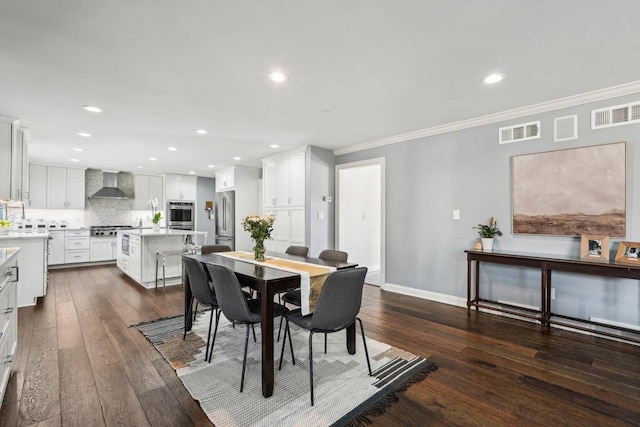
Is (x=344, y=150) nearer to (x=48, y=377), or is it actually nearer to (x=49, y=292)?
(x=48, y=377)

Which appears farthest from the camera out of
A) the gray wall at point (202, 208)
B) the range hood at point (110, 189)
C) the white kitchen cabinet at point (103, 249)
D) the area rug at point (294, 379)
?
the gray wall at point (202, 208)

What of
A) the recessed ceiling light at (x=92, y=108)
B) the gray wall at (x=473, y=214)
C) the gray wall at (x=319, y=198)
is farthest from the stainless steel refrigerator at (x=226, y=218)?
the recessed ceiling light at (x=92, y=108)

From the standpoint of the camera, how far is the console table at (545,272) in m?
2.69

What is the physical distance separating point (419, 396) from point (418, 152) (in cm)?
328

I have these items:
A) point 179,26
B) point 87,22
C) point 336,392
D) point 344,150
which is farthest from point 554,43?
point 344,150

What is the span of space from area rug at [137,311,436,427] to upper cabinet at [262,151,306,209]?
284 centimetres

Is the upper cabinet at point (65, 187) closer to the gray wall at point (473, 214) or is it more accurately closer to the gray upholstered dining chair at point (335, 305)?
the gray wall at point (473, 214)

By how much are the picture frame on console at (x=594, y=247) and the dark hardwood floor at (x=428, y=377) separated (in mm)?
789

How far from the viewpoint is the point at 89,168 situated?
746cm

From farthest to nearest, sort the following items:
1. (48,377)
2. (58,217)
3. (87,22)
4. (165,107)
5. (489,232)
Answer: (58,217) → (489,232) → (165,107) → (48,377) → (87,22)

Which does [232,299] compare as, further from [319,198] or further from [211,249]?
[319,198]

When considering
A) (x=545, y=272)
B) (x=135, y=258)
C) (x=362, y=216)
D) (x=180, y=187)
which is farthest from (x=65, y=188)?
(x=545, y=272)

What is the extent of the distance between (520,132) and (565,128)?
0.41 m

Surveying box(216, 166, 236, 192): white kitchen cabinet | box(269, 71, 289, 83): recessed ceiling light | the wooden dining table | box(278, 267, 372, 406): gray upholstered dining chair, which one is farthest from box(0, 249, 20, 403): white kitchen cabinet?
box(216, 166, 236, 192): white kitchen cabinet
